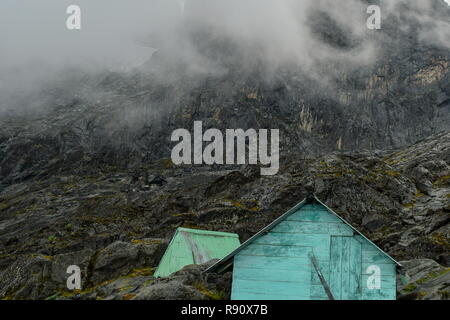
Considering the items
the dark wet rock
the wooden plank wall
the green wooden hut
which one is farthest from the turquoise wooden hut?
the green wooden hut

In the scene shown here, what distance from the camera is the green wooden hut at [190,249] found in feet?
130

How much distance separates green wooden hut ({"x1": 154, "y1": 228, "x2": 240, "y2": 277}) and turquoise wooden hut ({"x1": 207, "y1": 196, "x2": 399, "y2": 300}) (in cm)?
2064

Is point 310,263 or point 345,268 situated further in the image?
point 345,268

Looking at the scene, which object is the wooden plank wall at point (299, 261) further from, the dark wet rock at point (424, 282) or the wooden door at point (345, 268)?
the dark wet rock at point (424, 282)

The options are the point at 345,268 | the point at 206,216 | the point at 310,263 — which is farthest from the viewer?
the point at 206,216

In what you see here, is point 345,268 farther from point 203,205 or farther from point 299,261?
point 203,205

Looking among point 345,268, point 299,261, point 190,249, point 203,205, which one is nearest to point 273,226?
point 299,261

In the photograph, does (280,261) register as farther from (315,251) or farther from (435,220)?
(435,220)

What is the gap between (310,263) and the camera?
61.8 ft

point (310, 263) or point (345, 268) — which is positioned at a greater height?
point (310, 263)

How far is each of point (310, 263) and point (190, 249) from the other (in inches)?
902

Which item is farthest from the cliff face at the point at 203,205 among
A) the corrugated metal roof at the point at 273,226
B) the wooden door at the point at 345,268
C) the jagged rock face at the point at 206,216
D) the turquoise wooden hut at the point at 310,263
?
the wooden door at the point at 345,268
